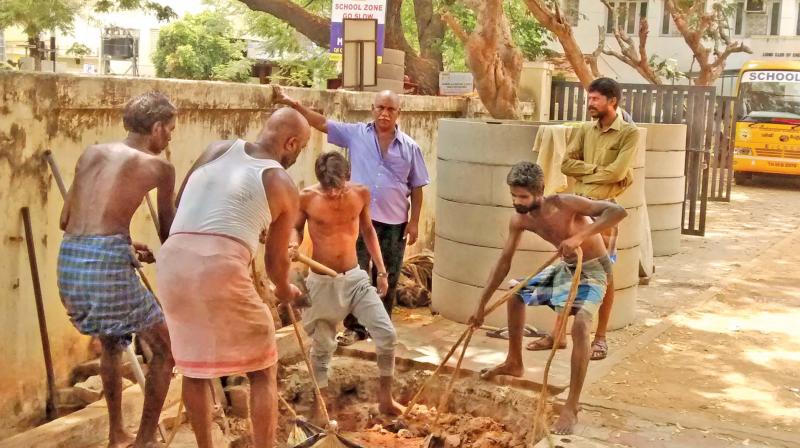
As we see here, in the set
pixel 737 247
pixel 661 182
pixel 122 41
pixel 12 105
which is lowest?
pixel 737 247

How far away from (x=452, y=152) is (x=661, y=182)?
4.08m

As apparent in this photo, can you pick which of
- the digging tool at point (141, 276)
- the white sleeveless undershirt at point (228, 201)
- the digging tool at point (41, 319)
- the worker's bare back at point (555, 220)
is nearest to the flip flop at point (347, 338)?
the worker's bare back at point (555, 220)

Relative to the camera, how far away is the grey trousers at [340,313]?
5262 millimetres

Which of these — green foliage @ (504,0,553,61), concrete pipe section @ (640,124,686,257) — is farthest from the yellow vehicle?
concrete pipe section @ (640,124,686,257)

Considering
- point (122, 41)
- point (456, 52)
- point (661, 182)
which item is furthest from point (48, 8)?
point (661, 182)

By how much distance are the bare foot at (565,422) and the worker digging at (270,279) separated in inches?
0.4

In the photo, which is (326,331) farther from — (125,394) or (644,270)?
(644,270)

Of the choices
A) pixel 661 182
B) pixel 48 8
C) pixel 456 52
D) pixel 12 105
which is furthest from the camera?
pixel 48 8

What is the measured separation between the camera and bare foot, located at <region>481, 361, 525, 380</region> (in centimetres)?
575

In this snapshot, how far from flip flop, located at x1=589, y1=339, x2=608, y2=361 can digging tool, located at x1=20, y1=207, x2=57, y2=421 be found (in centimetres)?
358

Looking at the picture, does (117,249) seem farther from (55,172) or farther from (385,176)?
(385,176)

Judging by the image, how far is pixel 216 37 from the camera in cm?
3288

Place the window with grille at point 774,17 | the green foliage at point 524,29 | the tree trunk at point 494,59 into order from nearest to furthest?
the tree trunk at point 494,59, the green foliage at point 524,29, the window with grille at point 774,17

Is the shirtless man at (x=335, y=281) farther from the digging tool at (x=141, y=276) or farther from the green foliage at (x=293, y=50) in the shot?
the green foliage at (x=293, y=50)
